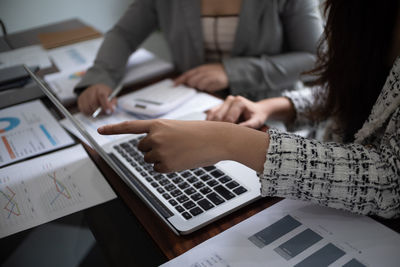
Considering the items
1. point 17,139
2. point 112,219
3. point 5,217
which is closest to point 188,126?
point 112,219

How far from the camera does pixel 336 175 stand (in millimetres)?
465

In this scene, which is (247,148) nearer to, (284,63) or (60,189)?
(60,189)

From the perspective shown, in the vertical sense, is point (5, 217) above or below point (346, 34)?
below

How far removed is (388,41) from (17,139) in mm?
753

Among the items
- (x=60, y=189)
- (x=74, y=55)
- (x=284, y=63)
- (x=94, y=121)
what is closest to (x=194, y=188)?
(x=60, y=189)

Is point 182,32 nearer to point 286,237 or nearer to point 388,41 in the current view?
point 388,41

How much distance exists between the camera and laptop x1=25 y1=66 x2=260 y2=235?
0.48 m

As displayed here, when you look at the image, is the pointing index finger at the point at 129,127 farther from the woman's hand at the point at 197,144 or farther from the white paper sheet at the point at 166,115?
the white paper sheet at the point at 166,115

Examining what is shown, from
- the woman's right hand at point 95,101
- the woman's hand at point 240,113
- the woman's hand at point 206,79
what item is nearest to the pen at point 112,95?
the woman's right hand at point 95,101

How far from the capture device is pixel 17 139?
716 mm

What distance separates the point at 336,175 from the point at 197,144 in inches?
7.5

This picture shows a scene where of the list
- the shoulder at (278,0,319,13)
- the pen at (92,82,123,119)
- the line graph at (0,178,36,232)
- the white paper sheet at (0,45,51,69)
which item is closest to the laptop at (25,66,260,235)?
the line graph at (0,178,36,232)

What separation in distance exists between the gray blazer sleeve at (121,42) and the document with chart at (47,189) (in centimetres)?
33

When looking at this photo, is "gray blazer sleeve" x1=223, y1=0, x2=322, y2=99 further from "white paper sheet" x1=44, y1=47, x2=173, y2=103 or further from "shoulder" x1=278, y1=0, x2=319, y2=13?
"white paper sheet" x1=44, y1=47, x2=173, y2=103
